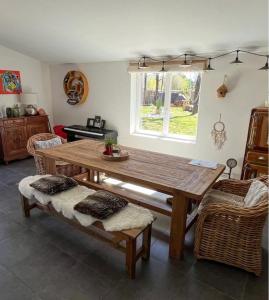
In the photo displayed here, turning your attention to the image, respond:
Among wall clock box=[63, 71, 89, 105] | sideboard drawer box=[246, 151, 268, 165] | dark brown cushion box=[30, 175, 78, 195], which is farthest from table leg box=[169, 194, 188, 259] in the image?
wall clock box=[63, 71, 89, 105]

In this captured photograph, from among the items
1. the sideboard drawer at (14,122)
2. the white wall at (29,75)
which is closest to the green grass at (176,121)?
the sideboard drawer at (14,122)

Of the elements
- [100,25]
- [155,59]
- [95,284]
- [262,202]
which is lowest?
[95,284]

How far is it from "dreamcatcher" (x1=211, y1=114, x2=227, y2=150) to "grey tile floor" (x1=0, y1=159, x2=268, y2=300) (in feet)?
5.80

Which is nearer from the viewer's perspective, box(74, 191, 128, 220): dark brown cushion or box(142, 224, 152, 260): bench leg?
box(74, 191, 128, 220): dark brown cushion

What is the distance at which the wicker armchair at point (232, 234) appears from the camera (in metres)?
1.77

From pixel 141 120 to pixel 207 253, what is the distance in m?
3.00

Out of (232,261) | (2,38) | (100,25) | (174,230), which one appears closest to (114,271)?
(174,230)

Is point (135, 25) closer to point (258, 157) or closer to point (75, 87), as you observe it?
point (258, 157)

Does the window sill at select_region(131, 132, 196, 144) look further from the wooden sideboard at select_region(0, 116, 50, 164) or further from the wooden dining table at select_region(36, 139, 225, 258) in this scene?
the wooden sideboard at select_region(0, 116, 50, 164)

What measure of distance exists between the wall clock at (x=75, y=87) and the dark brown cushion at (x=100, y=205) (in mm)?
3336

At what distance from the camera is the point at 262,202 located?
1.72 metres

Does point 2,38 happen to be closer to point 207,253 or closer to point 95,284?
point 95,284

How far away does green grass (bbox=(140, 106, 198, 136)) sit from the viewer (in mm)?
4009

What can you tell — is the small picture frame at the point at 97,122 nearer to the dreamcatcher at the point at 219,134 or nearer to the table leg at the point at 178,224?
the dreamcatcher at the point at 219,134
